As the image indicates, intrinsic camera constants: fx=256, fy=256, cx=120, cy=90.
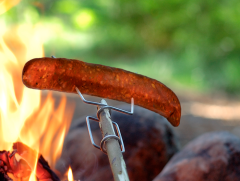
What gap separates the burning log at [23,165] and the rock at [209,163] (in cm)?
79

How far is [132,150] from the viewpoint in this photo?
2.16m

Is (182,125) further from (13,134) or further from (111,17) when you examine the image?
(111,17)

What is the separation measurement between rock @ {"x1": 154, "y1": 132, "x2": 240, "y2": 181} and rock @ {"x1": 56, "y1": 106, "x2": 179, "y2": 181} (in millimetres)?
257

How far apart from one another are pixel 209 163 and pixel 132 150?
0.63 m

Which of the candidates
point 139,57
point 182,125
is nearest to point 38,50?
point 182,125

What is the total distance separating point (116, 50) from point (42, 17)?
2474mm

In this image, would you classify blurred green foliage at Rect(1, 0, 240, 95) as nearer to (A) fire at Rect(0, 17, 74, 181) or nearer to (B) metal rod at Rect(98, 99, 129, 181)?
(A) fire at Rect(0, 17, 74, 181)

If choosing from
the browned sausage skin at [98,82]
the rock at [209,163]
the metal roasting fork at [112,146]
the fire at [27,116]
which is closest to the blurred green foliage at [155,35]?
the fire at [27,116]

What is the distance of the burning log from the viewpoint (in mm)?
1378

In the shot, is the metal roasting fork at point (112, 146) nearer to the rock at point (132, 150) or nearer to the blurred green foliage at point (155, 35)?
the rock at point (132, 150)

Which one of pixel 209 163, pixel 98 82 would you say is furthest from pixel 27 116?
pixel 209 163

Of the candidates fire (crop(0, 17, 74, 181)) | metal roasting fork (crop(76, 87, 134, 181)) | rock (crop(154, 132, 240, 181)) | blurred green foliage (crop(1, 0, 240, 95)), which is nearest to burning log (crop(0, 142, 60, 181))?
fire (crop(0, 17, 74, 181))

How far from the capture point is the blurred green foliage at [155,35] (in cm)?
697

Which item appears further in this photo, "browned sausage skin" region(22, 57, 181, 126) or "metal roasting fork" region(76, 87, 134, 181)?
"browned sausage skin" region(22, 57, 181, 126)
